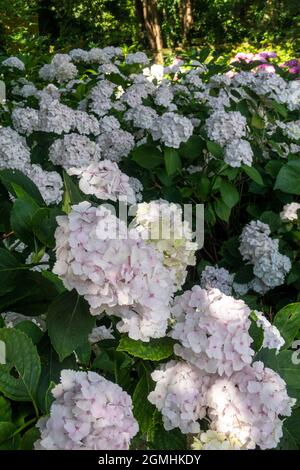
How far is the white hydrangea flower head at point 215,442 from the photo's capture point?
0.96 meters

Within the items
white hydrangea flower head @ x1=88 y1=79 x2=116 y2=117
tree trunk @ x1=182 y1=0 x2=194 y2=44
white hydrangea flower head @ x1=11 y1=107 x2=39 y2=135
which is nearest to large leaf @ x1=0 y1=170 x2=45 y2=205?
white hydrangea flower head @ x1=11 y1=107 x2=39 y2=135

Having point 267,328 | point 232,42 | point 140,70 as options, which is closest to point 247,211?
point 140,70

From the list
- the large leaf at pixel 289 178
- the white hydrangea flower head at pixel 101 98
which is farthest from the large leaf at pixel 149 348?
the white hydrangea flower head at pixel 101 98

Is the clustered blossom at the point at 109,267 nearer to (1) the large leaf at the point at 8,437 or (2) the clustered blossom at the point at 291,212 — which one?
(1) the large leaf at the point at 8,437

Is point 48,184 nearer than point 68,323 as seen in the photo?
No

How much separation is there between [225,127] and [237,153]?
12cm

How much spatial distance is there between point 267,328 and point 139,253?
1.29 ft

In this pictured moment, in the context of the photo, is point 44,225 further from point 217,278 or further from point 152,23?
point 152,23

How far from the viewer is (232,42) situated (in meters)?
13.1

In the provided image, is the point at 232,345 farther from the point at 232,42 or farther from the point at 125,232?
the point at 232,42

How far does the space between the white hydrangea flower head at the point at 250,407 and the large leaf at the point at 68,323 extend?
23 cm

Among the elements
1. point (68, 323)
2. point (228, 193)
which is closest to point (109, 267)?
point (68, 323)

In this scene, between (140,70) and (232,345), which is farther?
(140,70)

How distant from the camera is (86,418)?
2.69 feet
